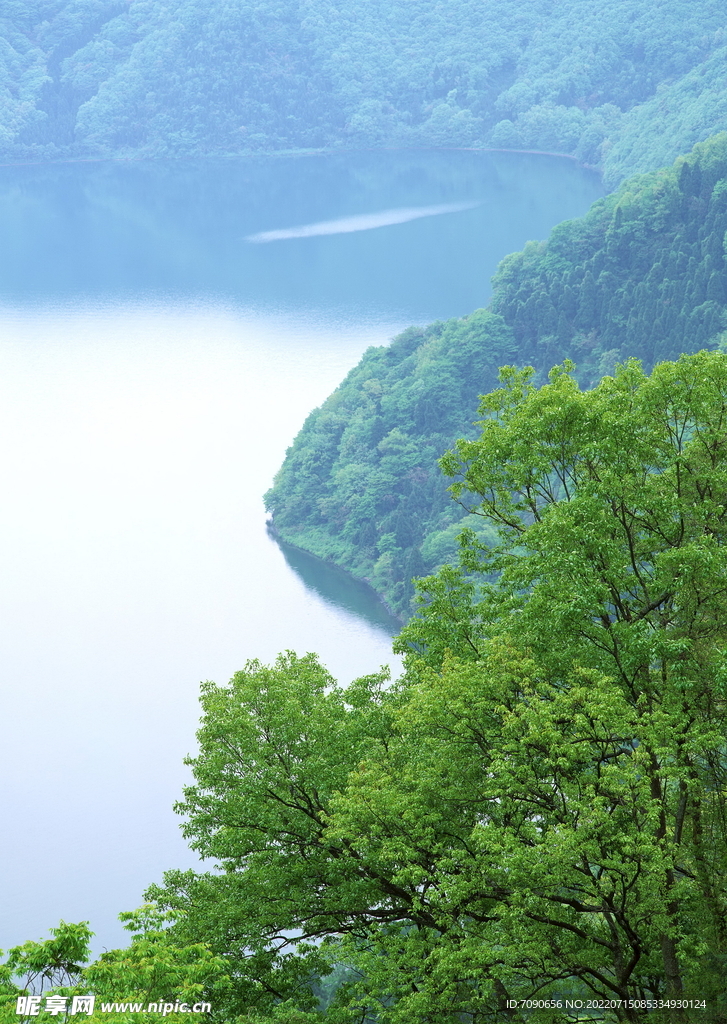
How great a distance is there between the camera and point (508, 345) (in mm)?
88000

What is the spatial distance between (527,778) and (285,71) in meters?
174

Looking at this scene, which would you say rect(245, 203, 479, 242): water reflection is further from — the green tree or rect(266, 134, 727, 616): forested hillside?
the green tree

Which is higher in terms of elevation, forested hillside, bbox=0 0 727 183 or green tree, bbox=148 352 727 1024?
forested hillside, bbox=0 0 727 183

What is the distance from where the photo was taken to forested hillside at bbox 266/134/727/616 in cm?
7938

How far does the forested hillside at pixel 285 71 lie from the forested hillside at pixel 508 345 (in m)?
76.7

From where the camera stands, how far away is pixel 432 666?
22.0 meters

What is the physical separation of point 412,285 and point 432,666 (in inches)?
3647

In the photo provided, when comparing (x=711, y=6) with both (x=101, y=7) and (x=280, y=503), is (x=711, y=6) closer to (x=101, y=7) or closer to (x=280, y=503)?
(x=101, y=7)

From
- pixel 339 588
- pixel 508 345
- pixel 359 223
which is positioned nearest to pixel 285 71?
pixel 359 223

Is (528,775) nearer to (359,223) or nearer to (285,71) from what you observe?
(359,223)

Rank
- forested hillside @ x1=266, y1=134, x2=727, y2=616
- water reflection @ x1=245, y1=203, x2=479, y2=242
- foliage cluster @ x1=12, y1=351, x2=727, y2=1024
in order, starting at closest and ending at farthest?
foliage cluster @ x1=12, y1=351, x2=727, y2=1024
forested hillside @ x1=266, y1=134, x2=727, y2=616
water reflection @ x1=245, y1=203, x2=479, y2=242

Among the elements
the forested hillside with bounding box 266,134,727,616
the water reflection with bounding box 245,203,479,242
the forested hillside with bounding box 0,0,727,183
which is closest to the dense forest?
the forested hillside with bounding box 266,134,727,616

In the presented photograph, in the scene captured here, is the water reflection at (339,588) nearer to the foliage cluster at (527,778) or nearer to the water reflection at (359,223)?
the foliage cluster at (527,778)

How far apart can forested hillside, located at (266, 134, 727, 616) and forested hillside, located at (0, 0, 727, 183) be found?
7667cm
